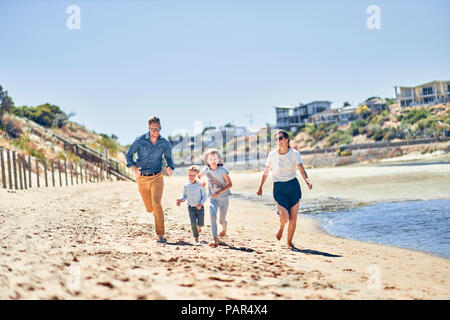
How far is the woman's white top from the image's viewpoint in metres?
6.17

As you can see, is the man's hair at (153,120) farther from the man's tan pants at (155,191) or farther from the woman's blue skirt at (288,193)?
the woman's blue skirt at (288,193)

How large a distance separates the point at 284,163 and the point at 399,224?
4576 millimetres

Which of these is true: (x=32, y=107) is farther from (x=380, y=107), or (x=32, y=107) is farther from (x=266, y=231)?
(x=380, y=107)

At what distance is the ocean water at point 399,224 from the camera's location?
744 cm

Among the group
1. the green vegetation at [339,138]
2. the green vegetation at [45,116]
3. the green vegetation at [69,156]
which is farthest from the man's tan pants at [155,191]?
the green vegetation at [339,138]

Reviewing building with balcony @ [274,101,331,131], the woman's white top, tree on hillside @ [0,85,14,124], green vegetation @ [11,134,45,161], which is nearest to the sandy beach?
the woman's white top

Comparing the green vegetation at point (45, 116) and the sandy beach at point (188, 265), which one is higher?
the green vegetation at point (45, 116)

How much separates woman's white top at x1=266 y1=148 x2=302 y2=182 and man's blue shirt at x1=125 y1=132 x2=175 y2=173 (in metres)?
1.55

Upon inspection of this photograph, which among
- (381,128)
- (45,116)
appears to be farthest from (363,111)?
(45,116)

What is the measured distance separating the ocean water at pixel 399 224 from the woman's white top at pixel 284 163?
8.57 ft

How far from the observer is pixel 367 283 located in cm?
434

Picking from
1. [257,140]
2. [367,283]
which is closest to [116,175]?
[367,283]

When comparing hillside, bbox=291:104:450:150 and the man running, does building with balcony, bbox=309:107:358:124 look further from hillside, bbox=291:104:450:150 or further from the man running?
the man running
